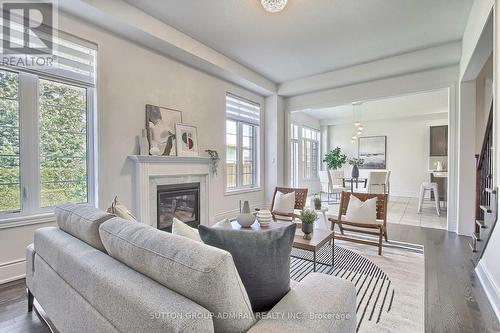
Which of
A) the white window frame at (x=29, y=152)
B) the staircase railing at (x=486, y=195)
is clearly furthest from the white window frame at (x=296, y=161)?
the white window frame at (x=29, y=152)

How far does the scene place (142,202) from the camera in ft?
10.7

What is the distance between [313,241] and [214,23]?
304cm

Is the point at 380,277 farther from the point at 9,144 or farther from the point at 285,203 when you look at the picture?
the point at 9,144

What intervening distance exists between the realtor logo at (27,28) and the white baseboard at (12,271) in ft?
6.79

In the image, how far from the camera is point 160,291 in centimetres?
87

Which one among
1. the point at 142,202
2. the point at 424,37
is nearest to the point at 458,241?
the point at 424,37

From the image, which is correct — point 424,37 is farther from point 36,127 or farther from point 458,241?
point 36,127

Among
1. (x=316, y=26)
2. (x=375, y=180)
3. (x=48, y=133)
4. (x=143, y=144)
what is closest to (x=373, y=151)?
(x=375, y=180)

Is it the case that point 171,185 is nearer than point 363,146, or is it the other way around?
point 171,185

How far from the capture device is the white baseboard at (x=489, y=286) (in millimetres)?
1946

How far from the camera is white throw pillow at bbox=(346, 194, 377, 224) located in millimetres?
3240

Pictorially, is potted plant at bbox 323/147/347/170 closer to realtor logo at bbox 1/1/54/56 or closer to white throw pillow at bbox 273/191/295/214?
white throw pillow at bbox 273/191/295/214

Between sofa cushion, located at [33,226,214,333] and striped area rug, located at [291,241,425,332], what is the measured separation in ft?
5.05

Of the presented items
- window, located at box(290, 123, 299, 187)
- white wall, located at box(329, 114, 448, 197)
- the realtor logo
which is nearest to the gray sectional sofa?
the realtor logo
